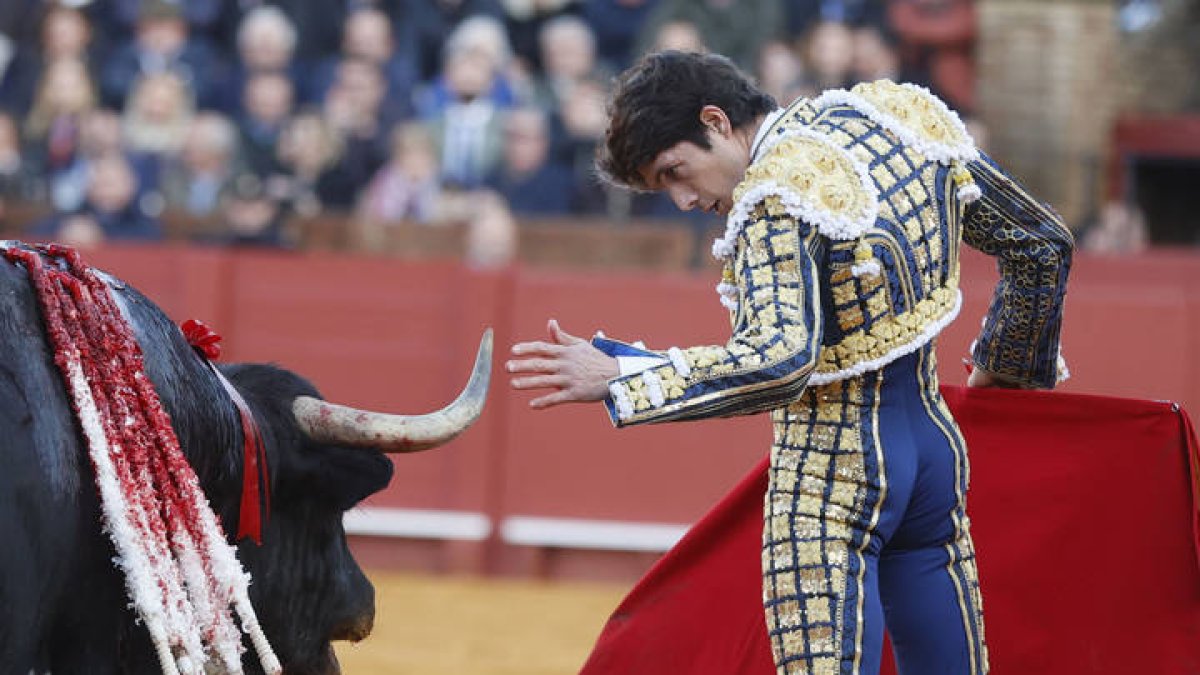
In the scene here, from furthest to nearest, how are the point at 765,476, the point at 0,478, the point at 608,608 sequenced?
1. the point at 608,608
2. the point at 765,476
3. the point at 0,478

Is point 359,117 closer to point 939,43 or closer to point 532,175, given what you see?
point 532,175

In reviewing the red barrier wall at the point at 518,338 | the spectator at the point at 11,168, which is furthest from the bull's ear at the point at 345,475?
the spectator at the point at 11,168

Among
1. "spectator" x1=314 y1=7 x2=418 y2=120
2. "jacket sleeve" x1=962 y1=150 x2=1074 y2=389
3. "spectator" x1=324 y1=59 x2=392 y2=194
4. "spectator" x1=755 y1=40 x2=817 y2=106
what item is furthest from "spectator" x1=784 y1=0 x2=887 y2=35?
"jacket sleeve" x1=962 y1=150 x2=1074 y2=389

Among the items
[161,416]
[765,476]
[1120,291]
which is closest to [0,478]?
[161,416]

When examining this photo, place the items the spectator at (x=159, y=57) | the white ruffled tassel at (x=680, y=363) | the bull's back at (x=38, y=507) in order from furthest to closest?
the spectator at (x=159, y=57) < the white ruffled tassel at (x=680, y=363) < the bull's back at (x=38, y=507)

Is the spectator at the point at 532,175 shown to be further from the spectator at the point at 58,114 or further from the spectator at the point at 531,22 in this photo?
the spectator at the point at 58,114

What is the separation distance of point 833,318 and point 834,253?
9 cm

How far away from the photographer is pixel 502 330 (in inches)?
266

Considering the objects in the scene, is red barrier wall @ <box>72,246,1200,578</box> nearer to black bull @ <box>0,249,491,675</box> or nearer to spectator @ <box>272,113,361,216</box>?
spectator @ <box>272,113,361,216</box>

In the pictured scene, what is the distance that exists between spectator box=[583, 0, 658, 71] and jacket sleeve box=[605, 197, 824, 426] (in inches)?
214

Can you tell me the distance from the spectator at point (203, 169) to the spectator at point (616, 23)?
150 centimetres

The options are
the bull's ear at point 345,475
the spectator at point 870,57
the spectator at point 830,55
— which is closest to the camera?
the bull's ear at point 345,475

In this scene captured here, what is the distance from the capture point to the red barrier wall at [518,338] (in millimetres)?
6391

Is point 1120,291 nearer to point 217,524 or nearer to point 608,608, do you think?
point 608,608
